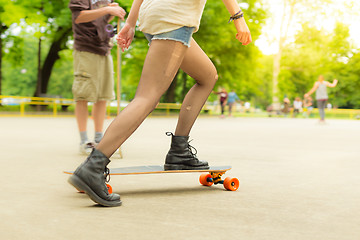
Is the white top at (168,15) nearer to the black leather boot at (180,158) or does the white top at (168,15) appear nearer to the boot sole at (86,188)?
the black leather boot at (180,158)

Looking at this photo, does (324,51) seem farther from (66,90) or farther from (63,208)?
(63,208)

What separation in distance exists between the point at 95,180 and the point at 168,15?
3.70 feet

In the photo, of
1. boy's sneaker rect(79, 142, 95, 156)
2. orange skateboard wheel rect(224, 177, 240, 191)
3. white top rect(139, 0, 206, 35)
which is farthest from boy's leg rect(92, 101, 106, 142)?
white top rect(139, 0, 206, 35)

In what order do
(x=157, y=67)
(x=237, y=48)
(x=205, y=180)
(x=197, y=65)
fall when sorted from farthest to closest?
(x=237, y=48), (x=205, y=180), (x=197, y=65), (x=157, y=67)

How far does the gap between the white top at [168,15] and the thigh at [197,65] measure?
0.29 metres

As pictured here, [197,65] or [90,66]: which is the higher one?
[90,66]

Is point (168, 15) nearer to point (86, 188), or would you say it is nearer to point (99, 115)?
point (86, 188)

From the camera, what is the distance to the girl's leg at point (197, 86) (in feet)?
11.1

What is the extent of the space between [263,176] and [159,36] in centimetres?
188

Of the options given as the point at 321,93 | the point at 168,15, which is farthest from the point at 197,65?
the point at 321,93

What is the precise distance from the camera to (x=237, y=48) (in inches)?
1153

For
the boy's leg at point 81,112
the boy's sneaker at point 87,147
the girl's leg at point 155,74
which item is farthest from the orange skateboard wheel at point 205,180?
the boy's leg at point 81,112

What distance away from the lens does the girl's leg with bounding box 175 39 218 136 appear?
3387 millimetres

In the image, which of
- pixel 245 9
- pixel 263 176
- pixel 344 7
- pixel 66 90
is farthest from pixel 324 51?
pixel 263 176
